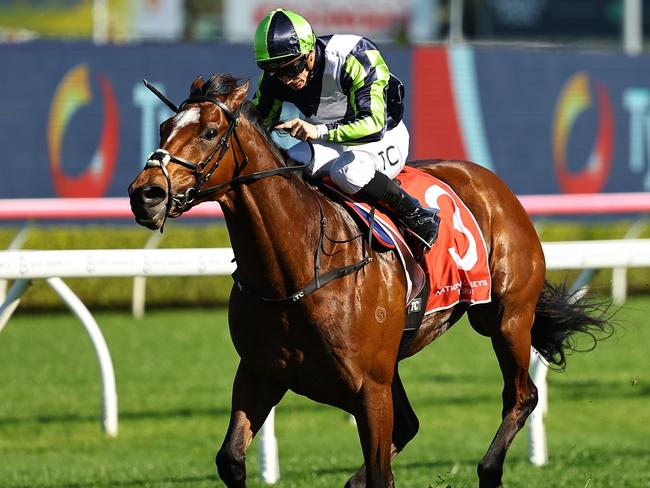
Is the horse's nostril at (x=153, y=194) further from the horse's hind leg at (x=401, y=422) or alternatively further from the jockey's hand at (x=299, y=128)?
the horse's hind leg at (x=401, y=422)

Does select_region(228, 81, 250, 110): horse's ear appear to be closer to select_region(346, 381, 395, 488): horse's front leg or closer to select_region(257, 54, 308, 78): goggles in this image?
select_region(257, 54, 308, 78): goggles

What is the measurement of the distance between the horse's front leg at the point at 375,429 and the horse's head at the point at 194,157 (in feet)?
2.80

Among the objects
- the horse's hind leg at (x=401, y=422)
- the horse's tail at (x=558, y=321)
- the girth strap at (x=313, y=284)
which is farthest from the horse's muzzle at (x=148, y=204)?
the horse's tail at (x=558, y=321)

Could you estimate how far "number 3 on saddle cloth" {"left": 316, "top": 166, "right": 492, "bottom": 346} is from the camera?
4254 mm

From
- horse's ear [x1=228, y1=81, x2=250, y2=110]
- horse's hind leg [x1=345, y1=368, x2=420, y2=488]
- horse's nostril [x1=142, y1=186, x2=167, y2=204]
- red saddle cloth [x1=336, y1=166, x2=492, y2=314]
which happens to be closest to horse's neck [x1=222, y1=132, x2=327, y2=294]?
horse's ear [x1=228, y1=81, x2=250, y2=110]

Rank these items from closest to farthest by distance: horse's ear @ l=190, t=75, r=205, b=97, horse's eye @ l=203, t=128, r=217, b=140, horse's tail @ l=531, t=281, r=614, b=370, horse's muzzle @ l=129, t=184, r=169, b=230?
horse's muzzle @ l=129, t=184, r=169, b=230 → horse's eye @ l=203, t=128, r=217, b=140 → horse's ear @ l=190, t=75, r=205, b=97 → horse's tail @ l=531, t=281, r=614, b=370

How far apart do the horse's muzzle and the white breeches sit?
888 mm

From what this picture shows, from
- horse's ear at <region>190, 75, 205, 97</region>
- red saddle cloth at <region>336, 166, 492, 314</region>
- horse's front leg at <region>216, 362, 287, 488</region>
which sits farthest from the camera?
red saddle cloth at <region>336, 166, 492, 314</region>

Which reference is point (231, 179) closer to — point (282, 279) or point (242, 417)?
point (282, 279)

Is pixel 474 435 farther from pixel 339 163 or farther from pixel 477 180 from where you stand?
pixel 339 163

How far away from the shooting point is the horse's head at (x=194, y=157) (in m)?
3.39

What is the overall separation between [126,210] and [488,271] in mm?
4841

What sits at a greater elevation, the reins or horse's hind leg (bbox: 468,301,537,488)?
the reins

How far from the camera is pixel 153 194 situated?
134 inches
